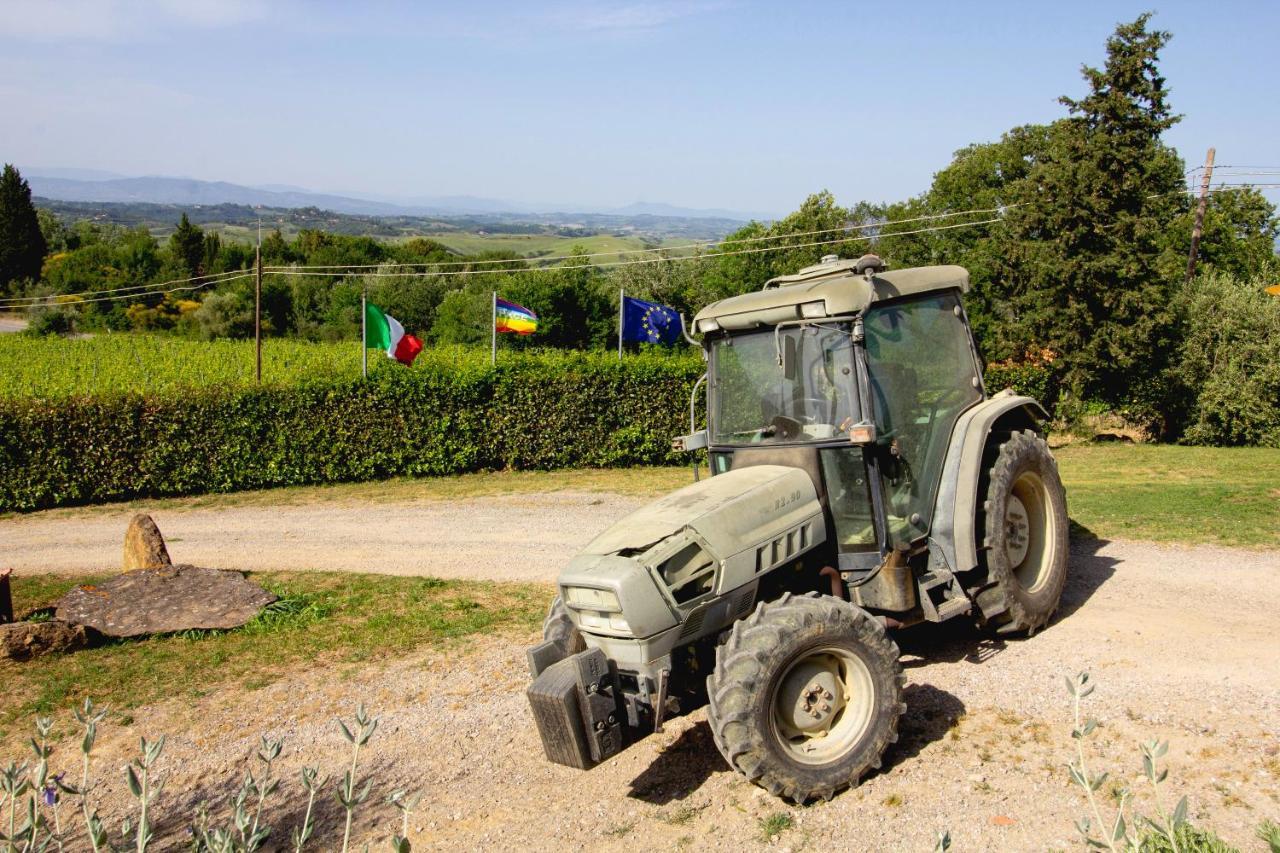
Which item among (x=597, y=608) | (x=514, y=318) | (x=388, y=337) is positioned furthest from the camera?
(x=514, y=318)

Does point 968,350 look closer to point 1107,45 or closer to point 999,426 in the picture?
point 999,426

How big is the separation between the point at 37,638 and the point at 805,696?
7.02m

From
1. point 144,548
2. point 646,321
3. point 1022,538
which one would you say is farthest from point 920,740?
point 646,321

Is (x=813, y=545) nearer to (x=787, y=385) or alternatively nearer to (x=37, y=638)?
(x=787, y=385)

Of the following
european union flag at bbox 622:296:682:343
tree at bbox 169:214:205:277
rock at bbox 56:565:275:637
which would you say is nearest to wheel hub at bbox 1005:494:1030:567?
rock at bbox 56:565:275:637

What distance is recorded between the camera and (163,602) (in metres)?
9.30

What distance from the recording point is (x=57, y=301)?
64188mm

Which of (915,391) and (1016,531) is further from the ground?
(915,391)

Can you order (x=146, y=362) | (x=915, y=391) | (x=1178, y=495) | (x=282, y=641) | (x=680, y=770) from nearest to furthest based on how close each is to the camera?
(x=680, y=770), (x=915, y=391), (x=282, y=641), (x=1178, y=495), (x=146, y=362)

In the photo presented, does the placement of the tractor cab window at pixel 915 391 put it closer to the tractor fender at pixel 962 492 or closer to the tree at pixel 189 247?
the tractor fender at pixel 962 492

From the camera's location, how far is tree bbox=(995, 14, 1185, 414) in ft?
70.5

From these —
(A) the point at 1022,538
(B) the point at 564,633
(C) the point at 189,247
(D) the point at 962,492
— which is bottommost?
(B) the point at 564,633

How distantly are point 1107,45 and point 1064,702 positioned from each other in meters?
21.2

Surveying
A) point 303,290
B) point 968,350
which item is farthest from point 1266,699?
point 303,290
